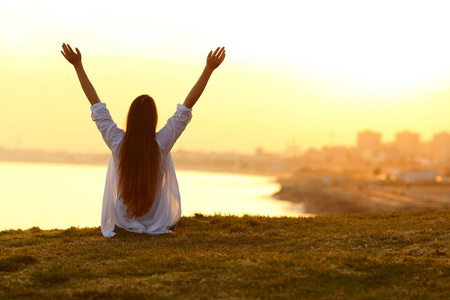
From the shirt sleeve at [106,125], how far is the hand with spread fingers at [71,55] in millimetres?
756

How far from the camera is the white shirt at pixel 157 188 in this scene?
7672 mm

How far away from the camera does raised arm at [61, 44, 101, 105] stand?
25.5ft

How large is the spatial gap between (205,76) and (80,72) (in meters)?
1.91

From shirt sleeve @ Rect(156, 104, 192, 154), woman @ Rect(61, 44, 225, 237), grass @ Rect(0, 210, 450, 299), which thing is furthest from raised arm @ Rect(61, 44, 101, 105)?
grass @ Rect(0, 210, 450, 299)

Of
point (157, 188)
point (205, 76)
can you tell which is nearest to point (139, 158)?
point (157, 188)

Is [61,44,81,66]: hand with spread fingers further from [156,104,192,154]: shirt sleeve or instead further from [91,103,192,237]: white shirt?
[156,104,192,154]: shirt sleeve

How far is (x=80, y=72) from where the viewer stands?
7.86m

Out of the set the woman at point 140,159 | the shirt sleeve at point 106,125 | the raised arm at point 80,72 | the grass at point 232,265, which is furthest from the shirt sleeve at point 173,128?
the grass at point 232,265

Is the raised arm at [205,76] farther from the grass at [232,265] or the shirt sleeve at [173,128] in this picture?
the grass at [232,265]

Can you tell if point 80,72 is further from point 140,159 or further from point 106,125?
point 140,159

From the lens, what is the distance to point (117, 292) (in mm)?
4848

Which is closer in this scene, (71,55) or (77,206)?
(71,55)

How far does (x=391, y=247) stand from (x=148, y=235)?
3.46 m

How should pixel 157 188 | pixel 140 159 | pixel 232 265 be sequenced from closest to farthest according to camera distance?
pixel 232 265, pixel 140 159, pixel 157 188
